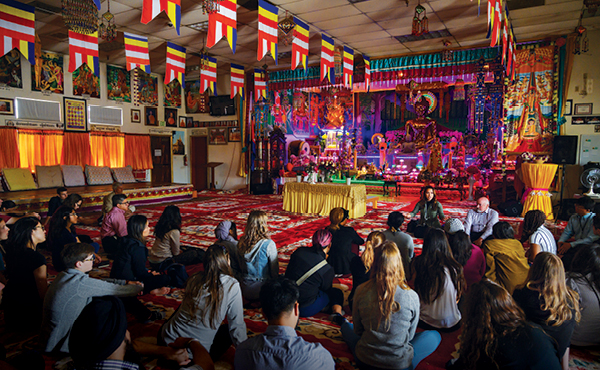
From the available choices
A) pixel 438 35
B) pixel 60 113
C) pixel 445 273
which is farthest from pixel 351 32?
pixel 60 113

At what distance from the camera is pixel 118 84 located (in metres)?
12.2

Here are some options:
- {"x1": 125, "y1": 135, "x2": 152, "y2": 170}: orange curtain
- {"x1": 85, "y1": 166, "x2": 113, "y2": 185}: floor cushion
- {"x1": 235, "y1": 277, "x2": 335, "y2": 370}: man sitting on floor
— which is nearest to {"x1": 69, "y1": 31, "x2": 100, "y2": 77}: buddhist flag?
{"x1": 235, "y1": 277, "x2": 335, "y2": 370}: man sitting on floor

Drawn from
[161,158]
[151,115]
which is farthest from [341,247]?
[161,158]

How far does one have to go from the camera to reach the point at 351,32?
8.68m

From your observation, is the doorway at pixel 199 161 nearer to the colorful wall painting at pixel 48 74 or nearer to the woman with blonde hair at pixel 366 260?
the colorful wall painting at pixel 48 74

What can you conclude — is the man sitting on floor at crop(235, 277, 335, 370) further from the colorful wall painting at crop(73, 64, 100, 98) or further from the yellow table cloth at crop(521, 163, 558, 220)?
the colorful wall painting at crop(73, 64, 100, 98)

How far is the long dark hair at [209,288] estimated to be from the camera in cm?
227

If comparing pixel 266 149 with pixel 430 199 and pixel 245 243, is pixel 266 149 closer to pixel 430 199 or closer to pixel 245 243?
pixel 430 199

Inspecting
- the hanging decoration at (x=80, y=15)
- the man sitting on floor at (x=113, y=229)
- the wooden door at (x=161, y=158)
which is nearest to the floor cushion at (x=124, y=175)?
the wooden door at (x=161, y=158)

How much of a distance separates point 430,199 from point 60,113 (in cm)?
1097

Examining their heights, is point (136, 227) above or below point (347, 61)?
below

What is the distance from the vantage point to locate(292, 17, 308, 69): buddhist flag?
21.5 ft

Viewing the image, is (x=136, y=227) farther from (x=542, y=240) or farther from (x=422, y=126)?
(x=422, y=126)

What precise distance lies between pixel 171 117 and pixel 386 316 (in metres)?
13.6
